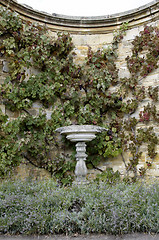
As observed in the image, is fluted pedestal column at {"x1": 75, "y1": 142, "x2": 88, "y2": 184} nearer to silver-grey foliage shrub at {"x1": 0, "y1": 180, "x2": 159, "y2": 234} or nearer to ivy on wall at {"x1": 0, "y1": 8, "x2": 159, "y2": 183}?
ivy on wall at {"x1": 0, "y1": 8, "x2": 159, "y2": 183}

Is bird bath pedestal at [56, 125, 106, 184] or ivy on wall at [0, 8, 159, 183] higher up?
ivy on wall at [0, 8, 159, 183]

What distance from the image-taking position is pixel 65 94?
4.64 meters

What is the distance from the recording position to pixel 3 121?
3965 millimetres

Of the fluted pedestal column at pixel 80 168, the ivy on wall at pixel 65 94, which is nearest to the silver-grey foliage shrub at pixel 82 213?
the fluted pedestal column at pixel 80 168

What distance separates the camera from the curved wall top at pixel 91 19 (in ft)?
14.6

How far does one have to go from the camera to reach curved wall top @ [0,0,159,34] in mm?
4465

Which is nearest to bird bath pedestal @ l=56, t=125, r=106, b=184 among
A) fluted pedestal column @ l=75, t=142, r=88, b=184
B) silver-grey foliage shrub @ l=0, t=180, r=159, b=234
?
fluted pedestal column @ l=75, t=142, r=88, b=184

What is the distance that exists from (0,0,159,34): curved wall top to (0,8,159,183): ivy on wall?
21cm

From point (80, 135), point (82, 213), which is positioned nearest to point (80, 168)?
point (80, 135)

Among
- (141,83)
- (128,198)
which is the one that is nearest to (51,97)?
(141,83)

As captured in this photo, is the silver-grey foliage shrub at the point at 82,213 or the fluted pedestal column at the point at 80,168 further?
the fluted pedestal column at the point at 80,168

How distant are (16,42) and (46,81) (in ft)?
2.96

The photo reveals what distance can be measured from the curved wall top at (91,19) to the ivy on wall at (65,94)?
8.2 inches

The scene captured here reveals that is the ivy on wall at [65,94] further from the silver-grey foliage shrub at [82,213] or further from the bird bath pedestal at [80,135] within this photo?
the silver-grey foliage shrub at [82,213]
